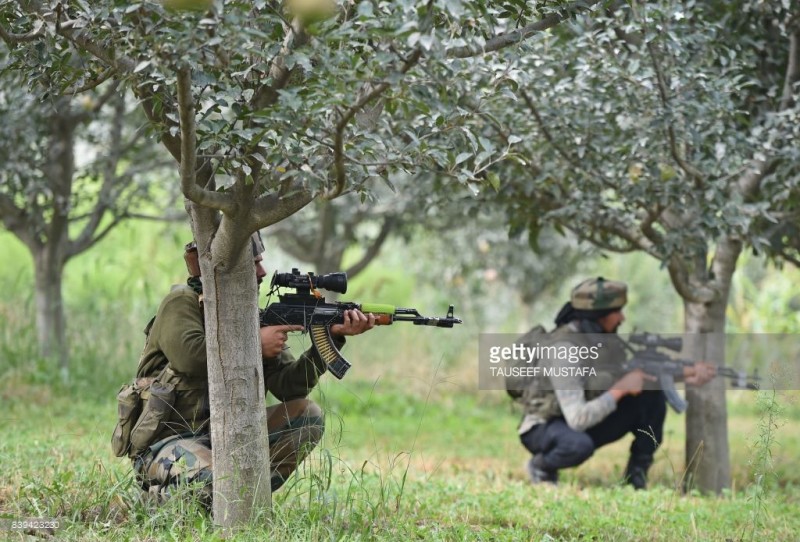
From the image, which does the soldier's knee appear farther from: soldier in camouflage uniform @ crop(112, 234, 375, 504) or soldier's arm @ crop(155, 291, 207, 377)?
soldier's arm @ crop(155, 291, 207, 377)

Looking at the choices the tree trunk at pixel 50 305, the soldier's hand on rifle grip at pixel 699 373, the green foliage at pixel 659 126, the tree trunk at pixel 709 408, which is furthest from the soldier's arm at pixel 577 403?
the tree trunk at pixel 50 305

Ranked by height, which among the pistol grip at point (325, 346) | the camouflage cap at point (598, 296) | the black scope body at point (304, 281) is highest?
the camouflage cap at point (598, 296)

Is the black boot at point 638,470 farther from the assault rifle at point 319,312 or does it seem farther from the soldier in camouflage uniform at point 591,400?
the assault rifle at point 319,312

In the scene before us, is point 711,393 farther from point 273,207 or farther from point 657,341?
point 273,207

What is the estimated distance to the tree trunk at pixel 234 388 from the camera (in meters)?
4.10

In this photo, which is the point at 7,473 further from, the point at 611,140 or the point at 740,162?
the point at 740,162

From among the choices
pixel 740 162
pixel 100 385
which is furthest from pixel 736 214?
pixel 100 385

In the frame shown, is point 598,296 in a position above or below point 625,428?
above

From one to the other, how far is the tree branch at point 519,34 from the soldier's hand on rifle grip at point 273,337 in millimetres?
1490

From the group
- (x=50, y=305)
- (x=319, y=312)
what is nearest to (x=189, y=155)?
(x=319, y=312)

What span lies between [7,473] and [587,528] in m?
2.83

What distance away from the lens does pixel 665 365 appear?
7.15 m

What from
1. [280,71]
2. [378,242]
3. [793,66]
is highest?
[793,66]

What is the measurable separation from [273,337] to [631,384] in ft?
11.4
